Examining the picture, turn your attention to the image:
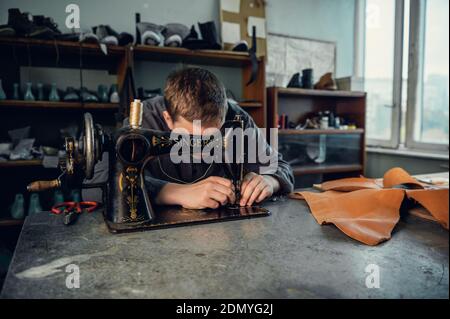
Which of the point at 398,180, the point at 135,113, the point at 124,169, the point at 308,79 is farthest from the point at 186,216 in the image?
the point at 308,79

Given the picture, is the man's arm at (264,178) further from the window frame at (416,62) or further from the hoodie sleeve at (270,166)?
the window frame at (416,62)

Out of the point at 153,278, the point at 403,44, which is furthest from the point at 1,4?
the point at 403,44

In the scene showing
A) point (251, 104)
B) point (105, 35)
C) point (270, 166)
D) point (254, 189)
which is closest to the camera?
point (254, 189)

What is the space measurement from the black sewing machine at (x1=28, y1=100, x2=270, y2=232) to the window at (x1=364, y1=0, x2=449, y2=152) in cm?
293

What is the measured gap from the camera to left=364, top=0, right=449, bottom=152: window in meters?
3.45

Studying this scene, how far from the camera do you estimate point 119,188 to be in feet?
3.72

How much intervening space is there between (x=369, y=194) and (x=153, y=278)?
0.74 m

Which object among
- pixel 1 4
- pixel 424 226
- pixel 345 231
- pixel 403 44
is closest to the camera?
pixel 345 231

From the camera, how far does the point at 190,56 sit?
308 cm

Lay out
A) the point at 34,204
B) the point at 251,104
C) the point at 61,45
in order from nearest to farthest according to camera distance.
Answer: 1. the point at 61,45
2. the point at 34,204
3. the point at 251,104

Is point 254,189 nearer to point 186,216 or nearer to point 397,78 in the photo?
point 186,216

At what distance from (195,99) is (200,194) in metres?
0.35
